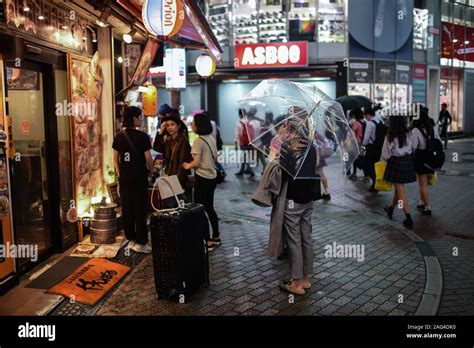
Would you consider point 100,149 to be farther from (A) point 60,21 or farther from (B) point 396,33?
(B) point 396,33

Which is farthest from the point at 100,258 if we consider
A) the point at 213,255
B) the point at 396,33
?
the point at 396,33

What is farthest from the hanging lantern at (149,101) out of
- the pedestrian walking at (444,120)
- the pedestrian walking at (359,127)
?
the pedestrian walking at (444,120)

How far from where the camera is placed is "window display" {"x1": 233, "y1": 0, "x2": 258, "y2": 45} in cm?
2383

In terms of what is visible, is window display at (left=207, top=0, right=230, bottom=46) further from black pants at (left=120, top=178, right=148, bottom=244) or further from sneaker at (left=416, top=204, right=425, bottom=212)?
black pants at (left=120, top=178, right=148, bottom=244)

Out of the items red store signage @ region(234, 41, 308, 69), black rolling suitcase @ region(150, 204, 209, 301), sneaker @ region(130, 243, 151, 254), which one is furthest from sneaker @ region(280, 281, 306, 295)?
red store signage @ region(234, 41, 308, 69)

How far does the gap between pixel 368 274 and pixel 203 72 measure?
8.94m

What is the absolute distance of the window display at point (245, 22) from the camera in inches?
938

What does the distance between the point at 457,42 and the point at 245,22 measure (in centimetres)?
1436

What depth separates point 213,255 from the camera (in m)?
7.40

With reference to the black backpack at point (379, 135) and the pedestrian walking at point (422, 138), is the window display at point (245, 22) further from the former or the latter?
the pedestrian walking at point (422, 138)

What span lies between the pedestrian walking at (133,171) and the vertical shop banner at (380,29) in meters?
18.5

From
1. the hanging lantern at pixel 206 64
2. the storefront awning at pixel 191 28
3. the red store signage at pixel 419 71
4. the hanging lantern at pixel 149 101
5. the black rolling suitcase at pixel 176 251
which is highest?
the red store signage at pixel 419 71

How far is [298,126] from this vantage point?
5.58 meters

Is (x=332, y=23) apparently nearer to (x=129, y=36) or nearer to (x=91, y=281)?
(x=129, y=36)
